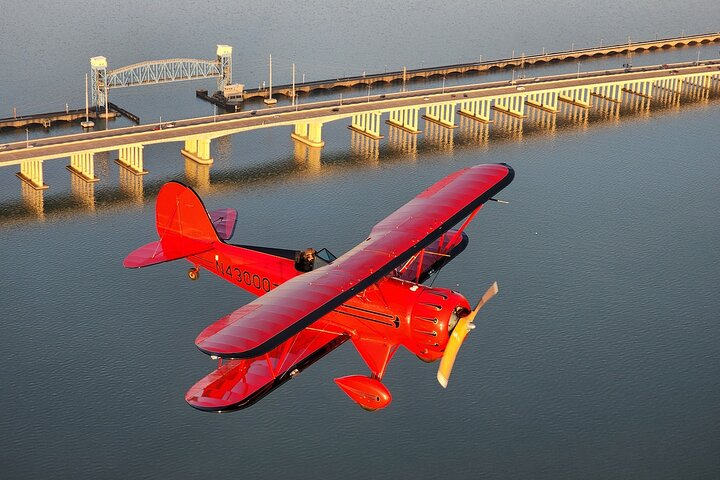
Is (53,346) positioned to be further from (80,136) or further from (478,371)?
(80,136)

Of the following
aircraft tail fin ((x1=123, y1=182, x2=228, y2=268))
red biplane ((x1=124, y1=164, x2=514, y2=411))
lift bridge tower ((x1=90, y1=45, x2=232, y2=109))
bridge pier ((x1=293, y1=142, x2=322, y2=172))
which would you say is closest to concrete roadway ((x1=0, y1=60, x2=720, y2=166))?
bridge pier ((x1=293, y1=142, x2=322, y2=172))

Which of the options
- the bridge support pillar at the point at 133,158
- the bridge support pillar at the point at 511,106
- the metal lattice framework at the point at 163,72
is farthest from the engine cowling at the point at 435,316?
the metal lattice framework at the point at 163,72

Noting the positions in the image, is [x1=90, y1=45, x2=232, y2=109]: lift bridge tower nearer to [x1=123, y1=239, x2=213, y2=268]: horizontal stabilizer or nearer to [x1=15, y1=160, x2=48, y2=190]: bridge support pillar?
[x1=15, y1=160, x2=48, y2=190]: bridge support pillar

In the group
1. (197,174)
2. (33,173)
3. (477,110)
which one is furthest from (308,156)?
(33,173)

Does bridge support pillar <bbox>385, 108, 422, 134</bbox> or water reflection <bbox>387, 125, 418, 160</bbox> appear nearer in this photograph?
water reflection <bbox>387, 125, 418, 160</bbox>

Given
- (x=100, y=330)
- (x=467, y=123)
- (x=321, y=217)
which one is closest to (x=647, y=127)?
(x=467, y=123)
